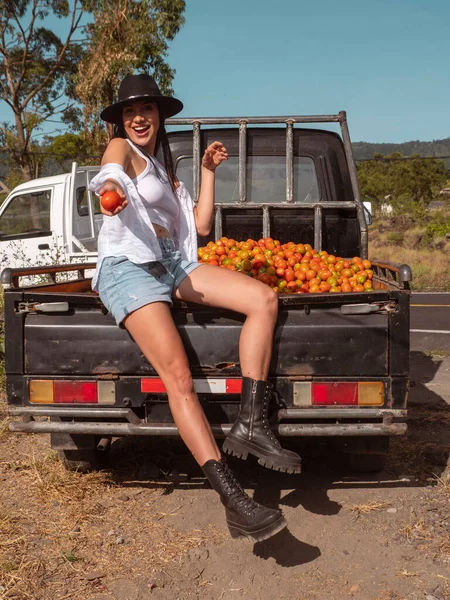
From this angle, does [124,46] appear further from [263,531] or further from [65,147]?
[65,147]

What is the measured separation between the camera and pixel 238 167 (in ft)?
19.4

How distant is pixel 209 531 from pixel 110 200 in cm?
178

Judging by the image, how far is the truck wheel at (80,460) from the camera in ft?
14.3

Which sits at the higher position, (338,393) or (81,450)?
(338,393)

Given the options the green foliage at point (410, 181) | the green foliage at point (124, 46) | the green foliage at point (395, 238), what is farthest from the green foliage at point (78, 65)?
the green foliage at point (410, 181)

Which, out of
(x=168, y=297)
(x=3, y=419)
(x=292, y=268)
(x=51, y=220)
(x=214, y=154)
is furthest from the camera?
(x=51, y=220)

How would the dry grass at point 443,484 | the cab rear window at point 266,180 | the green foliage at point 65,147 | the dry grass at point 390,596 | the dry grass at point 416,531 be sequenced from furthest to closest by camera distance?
the green foliage at point 65,147 → the cab rear window at point 266,180 → the dry grass at point 443,484 → the dry grass at point 416,531 → the dry grass at point 390,596

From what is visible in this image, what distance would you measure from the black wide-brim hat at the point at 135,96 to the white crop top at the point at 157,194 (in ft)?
0.78

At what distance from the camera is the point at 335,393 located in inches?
145

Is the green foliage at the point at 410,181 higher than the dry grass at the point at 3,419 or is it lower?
higher

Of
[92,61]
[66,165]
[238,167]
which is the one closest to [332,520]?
[238,167]

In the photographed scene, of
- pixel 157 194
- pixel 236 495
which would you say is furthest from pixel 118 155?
pixel 236 495

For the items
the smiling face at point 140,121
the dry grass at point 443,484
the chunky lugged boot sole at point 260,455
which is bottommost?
the dry grass at point 443,484

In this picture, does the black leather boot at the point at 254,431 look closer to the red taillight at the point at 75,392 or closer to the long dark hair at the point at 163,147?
the red taillight at the point at 75,392
